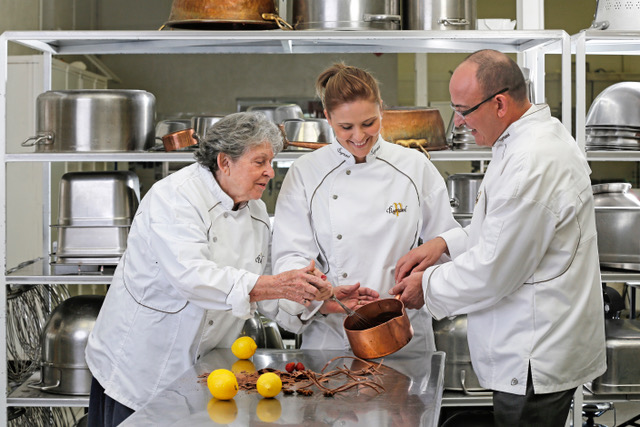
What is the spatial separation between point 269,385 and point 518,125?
1.03 meters

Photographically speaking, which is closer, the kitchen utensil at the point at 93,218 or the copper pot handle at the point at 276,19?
the copper pot handle at the point at 276,19

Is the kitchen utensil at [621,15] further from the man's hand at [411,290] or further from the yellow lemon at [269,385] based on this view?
the yellow lemon at [269,385]

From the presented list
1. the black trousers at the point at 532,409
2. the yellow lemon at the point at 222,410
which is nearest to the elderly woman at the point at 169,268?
the yellow lemon at the point at 222,410

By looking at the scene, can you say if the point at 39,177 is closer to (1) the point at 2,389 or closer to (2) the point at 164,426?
(1) the point at 2,389

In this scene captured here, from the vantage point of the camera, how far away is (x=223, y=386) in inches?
81.8

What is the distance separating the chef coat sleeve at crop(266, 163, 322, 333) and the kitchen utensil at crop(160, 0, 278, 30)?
855 mm

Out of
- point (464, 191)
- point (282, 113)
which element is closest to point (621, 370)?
point (464, 191)

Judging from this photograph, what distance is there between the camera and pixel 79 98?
11.8ft

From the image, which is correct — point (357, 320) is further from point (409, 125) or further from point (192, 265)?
point (409, 125)

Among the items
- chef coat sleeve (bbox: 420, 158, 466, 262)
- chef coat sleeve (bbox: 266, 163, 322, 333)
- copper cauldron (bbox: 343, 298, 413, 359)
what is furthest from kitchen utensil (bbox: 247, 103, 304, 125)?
copper cauldron (bbox: 343, 298, 413, 359)

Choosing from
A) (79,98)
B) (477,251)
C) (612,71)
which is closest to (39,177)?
(79,98)

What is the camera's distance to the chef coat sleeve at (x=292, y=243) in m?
2.67

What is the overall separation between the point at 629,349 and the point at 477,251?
1555mm

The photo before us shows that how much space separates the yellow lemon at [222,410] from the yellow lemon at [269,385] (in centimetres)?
8
